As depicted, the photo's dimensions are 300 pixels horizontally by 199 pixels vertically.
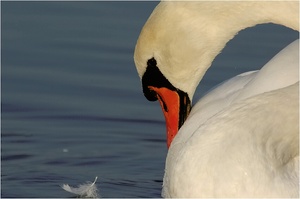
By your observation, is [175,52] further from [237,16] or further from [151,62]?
[237,16]

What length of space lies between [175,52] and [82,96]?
99.4 inches

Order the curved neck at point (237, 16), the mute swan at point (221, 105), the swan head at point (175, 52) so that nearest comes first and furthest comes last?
the mute swan at point (221, 105) → the curved neck at point (237, 16) → the swan head at point (175, 52)

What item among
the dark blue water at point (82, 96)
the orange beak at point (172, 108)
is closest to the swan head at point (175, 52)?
the orange beak at point (172, 108)

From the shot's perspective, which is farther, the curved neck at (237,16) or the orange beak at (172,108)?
the orange beak at (172,108)

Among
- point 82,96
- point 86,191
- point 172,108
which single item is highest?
point 82,96

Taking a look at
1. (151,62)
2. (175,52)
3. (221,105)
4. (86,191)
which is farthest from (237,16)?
(86,191)

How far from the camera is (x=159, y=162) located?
22.8ft

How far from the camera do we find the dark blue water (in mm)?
6742

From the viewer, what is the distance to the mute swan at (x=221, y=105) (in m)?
4.59

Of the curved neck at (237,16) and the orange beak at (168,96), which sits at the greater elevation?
the curved neck at (237,16)

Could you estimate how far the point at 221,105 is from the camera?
550 centimetres

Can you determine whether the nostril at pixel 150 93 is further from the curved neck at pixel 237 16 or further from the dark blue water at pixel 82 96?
the dark blue water at pixel 82 96

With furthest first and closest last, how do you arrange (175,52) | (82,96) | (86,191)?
(82,96)
(86,191)
(175,52)

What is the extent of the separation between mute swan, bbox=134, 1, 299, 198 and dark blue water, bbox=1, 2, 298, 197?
1.12 m
